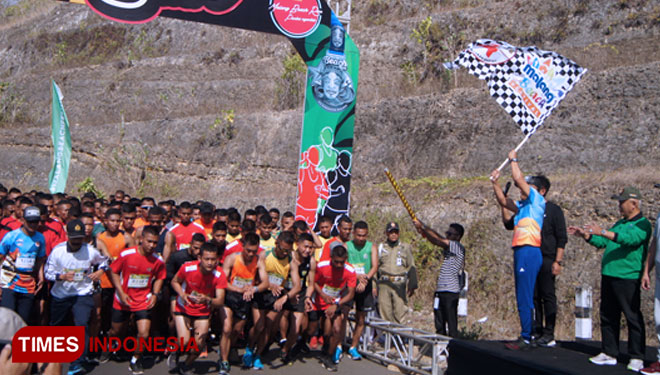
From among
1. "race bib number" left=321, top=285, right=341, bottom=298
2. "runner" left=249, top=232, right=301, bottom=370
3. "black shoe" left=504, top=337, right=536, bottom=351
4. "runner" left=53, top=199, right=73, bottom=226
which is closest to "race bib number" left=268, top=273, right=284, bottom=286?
"runner" left=249, top=232, right=301, bottom=370

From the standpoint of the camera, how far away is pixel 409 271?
10.7 m

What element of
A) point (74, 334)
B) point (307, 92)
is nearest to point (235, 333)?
point (74, 334)

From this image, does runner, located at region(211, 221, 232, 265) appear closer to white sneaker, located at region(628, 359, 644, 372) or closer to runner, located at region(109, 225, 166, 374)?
runner, located at region(109, 225, 166, 374)

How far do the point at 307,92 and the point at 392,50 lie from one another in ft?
37.1

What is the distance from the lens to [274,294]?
→ 29.4 feet

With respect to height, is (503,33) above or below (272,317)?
above

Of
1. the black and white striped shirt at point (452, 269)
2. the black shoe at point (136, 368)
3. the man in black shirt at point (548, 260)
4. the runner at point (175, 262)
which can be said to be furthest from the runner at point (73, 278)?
the man in black shirt at point (548, 260)

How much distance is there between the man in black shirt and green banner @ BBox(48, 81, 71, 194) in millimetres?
11861

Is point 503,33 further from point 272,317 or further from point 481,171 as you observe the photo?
point 272,317

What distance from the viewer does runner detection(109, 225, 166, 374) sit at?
8.44 metres

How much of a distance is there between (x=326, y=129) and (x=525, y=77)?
4.64 metres

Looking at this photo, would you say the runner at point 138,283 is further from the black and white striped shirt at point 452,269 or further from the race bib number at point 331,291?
the black and white striped shirt at point 452,269

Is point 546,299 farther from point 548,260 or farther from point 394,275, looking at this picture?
point 394,275

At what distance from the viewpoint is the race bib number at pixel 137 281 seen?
8484 millimetres
